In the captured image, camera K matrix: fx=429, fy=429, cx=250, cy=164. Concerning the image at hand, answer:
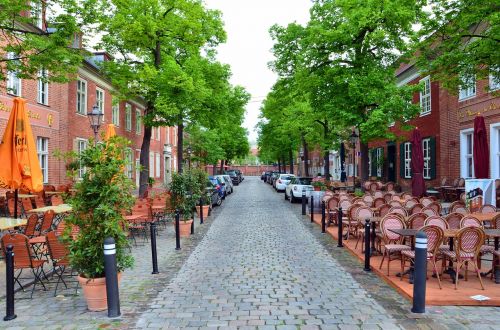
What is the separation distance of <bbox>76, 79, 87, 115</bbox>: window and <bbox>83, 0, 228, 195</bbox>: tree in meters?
4.28

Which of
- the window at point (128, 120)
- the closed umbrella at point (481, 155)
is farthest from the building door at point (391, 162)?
the window at point (128, 120)

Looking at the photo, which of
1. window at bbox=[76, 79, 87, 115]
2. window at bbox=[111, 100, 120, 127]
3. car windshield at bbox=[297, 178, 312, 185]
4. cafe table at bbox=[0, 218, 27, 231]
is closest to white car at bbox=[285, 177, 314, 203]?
car windshield at bbox=[297, 178, 312, 185]

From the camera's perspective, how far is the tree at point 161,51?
18234 mm

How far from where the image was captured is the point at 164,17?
19.5 m

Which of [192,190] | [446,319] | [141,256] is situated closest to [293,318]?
[446,319]

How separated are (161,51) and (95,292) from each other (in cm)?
1713

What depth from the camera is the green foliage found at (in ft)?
18.9

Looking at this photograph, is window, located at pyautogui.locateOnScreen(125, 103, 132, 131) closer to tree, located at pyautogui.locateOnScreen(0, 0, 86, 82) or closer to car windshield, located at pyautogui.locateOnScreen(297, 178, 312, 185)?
car windshield, located at pyautogui.locateOnScreen(297, 178, 312, 185)

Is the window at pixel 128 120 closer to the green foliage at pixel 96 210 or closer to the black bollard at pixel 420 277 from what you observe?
the green foliage at pixel 96 210

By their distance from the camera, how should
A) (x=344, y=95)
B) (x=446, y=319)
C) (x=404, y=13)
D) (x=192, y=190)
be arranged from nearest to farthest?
(x=446, y=319) → (x=192, y=190) → (x=404, y=13) → (x=344, y=95)

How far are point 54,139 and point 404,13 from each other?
54.5 ft

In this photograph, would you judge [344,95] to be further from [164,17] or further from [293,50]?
[164,17]

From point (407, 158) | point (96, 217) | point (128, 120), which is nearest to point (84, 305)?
point (96, 217)

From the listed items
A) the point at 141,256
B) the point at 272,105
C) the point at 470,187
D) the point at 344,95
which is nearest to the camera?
the point at 141,256
